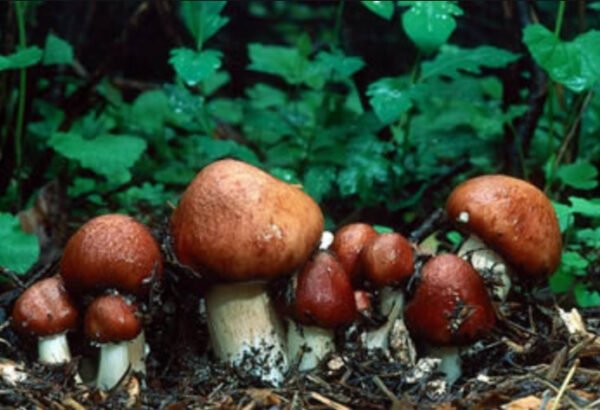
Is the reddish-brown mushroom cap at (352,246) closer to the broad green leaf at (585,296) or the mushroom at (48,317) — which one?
the mushroom at (48,317)

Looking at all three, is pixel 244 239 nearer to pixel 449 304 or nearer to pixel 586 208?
pixel 449 304

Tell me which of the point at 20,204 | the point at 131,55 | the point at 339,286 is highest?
the point at 339,286

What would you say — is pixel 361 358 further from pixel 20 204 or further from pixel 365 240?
Answer: pixel 20 204

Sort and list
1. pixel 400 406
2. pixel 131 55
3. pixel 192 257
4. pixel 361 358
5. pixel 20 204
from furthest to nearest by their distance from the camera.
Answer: pixel 131 55
pixel 20 204
pixel 361 358
pixel 192 257
pixel 400 406

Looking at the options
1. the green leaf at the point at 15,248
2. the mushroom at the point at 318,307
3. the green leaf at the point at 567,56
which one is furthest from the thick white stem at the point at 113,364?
the green leaf at the point at 567,56

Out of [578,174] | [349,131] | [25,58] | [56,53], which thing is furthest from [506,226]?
[56,53]

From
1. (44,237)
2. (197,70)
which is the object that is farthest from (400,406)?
(44,237)

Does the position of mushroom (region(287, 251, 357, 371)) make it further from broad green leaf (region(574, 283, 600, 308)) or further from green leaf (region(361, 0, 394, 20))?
green leaf (region(361, 0, 394, 20))
